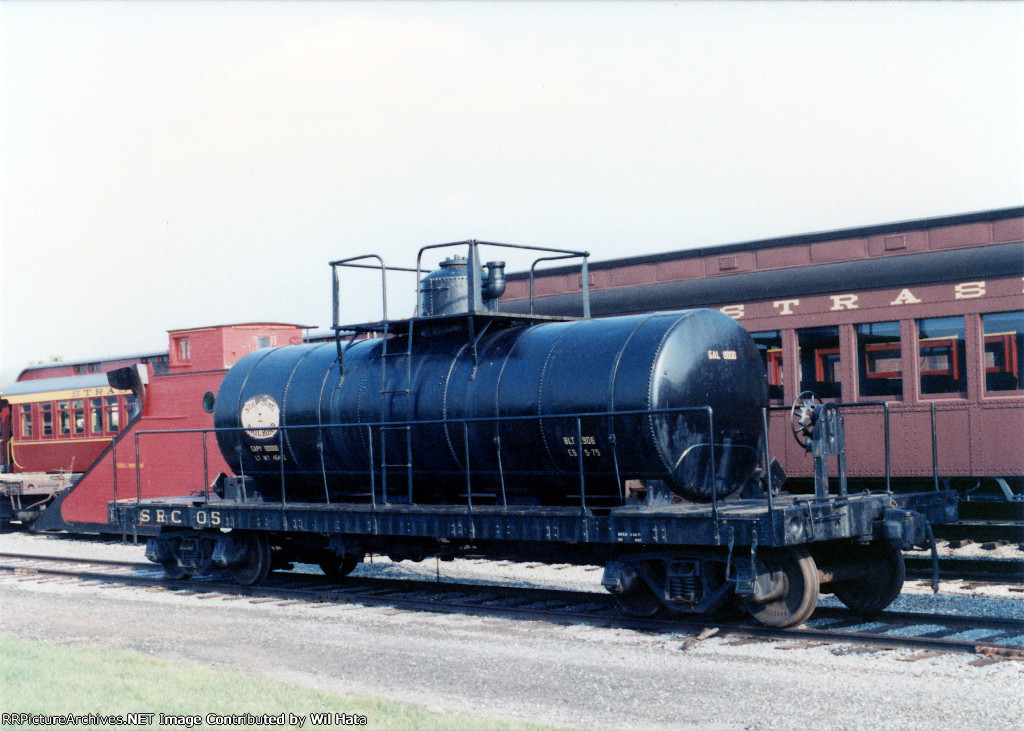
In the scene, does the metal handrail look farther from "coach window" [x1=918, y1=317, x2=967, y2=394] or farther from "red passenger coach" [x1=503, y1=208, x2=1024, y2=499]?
"coach window" [x1=918, y1=317, x2=967, y2=394]

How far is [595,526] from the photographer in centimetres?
1040

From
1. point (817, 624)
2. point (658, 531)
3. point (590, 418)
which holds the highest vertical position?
point (590, 418)

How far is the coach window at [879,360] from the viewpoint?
13.5 metres

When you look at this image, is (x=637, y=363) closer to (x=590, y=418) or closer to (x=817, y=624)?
(x=590, y=418)

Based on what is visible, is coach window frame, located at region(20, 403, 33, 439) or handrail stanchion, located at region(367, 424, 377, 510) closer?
handrail stanchion, located at region(367, 424, 377, 510)

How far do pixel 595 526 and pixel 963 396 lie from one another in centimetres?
543

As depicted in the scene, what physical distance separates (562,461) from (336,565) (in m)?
5.21

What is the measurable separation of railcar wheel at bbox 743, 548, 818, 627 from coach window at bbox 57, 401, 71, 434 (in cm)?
2007

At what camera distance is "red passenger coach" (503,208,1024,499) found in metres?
12.8


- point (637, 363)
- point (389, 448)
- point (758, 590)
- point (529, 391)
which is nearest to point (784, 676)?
point (758, 590)

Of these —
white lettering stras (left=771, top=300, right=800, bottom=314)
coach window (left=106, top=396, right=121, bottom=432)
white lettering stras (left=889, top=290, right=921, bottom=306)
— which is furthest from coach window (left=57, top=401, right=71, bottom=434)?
white lettering stras (left=889, top=290, right=921, bottom=306)

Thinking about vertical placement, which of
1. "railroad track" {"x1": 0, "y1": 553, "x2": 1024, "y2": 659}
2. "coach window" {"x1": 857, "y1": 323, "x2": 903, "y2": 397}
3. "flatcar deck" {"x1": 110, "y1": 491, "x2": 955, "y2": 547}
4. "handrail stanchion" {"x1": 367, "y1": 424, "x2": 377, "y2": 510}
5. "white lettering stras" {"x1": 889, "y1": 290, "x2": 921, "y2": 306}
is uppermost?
"white lettering stras" {"x1": 889, "y1": 290, "x2": 921, "y2": 306}

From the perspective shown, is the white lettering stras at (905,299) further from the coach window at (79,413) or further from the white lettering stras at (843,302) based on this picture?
the coach window at (79,413)

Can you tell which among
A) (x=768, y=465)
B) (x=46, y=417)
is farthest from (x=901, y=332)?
(x=46, y=417)
